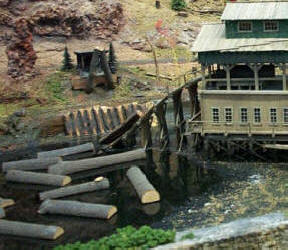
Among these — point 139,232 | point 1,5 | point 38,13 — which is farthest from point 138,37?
point 139,232

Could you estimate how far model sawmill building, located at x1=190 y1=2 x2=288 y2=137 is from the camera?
44719 mm

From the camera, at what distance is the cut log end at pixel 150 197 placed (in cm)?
4019

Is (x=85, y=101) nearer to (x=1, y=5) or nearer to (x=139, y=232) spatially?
(x=1, y=5)

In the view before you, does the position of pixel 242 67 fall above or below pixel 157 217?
above

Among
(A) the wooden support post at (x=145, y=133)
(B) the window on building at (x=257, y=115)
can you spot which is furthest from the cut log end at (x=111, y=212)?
(B) the window on building at (x=257, y=115)

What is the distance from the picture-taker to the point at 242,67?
48.4 metres

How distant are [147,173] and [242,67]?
37.5ft

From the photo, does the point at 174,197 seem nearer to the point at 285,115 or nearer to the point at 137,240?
the point at 285,115

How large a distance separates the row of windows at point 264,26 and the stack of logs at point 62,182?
41.2 feet

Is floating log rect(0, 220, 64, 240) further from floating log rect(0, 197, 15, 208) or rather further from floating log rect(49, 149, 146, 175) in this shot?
floating log rect(49, 149, 146, 175)

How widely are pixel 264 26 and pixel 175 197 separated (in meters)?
14.7

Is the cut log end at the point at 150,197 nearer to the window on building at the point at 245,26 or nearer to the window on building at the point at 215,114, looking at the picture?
the window on building at the point at 215,114

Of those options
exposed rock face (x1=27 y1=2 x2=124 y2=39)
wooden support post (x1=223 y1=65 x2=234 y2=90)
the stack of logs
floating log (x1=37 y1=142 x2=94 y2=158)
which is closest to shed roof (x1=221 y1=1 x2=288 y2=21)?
wooden support post (x1=223 y1=65 x2=234 y2=90)

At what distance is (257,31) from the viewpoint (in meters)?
45.8
